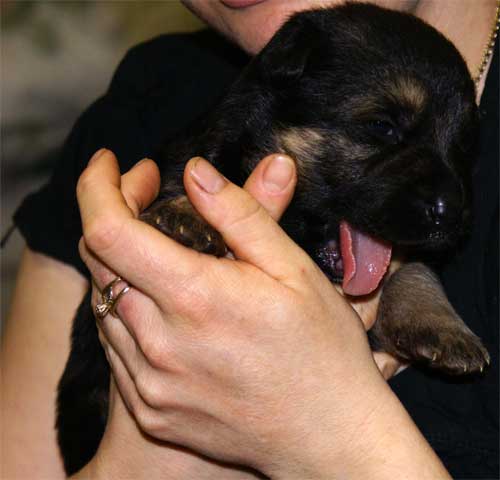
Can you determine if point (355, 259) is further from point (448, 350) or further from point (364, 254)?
point (448, 350)

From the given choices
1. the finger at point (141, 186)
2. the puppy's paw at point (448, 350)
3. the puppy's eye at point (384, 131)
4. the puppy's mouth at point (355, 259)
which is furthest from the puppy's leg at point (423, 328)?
the finger at point (141, 186)

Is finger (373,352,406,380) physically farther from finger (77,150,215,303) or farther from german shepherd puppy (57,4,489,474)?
finger (77,150,215,303)

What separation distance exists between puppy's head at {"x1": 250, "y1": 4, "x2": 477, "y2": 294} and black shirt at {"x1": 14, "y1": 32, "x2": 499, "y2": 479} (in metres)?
0.22

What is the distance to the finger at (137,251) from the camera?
1.72 metres

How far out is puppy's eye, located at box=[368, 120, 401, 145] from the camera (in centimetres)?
210

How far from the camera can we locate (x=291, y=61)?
7.16 feet

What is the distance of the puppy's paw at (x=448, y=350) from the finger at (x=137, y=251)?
693 millimetres

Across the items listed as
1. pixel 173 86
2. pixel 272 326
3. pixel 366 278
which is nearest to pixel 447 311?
pixel 366 278

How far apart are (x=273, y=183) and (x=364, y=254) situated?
0.37 m

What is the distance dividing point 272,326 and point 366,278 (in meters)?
0.47

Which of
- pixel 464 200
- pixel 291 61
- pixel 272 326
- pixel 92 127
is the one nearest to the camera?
pixel 272 326

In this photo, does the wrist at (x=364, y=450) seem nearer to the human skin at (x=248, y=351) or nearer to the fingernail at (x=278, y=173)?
the human skin at (x=248, y=351)

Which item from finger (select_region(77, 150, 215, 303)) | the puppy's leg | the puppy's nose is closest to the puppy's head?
the puppy's nose

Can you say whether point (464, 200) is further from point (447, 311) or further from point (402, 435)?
point (402, 435)
